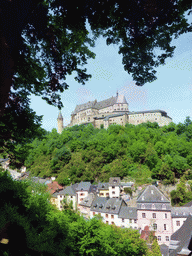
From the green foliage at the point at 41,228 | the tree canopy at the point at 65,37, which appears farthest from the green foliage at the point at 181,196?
the tree canopy at the point at 65,37

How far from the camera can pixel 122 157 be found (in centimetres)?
4856

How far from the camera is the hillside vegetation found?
136 ft

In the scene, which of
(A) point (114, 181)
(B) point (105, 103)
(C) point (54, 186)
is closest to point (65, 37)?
(A) point (114, 181)

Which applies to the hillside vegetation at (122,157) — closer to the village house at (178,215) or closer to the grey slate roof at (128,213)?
the grey slate roof at (128,213)

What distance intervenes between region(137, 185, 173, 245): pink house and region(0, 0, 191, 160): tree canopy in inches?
1033

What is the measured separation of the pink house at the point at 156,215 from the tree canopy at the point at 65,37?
26231mm

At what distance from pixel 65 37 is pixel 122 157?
45.7 m

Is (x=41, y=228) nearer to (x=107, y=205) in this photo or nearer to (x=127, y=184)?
(x=107, y=205)

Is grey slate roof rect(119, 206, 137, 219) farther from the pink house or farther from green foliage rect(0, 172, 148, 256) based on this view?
green foliage rect(0, 172, 148, 256)

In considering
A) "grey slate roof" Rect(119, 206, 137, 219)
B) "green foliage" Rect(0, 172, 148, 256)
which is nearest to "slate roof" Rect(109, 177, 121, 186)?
"grey slate roof" Rect(119, 206, 137, 219)

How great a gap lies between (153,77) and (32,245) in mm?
4354

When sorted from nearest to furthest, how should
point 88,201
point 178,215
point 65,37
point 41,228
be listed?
point 65,37 → point 41,228 → point 178,215 → point 88,201

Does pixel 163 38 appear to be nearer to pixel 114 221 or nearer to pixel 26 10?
pixel 26 10

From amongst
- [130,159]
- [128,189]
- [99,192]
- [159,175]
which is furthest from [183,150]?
[99,192]
